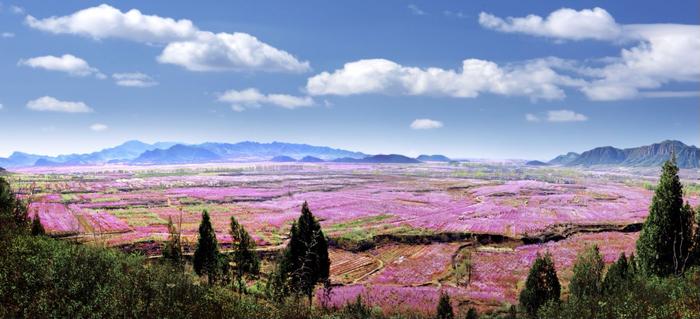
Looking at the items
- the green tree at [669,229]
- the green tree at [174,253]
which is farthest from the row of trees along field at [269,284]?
the green tree at [174,253]

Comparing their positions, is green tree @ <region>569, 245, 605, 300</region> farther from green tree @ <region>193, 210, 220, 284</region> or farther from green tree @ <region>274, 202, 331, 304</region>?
green tree @ <region>193, 210, 220, 284</region>

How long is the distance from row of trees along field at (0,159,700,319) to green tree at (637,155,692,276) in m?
0.05

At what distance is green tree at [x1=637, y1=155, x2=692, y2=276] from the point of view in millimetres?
24797

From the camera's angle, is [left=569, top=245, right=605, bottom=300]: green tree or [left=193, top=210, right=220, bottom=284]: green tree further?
[left=193, top=210, right=220, bottom=284]: green tree

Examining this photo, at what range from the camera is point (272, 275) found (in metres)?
35.7

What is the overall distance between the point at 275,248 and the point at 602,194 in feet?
323

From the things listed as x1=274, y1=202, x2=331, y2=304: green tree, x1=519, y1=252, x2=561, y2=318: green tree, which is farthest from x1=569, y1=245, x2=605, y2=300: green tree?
x1=274, y1=202, x2=331, y2=304: green tree

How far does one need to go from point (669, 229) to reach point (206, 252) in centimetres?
3100

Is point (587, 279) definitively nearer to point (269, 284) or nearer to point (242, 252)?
point (269, 284)

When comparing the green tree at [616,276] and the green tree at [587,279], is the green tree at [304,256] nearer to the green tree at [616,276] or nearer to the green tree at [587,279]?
the green tree at [587,279]

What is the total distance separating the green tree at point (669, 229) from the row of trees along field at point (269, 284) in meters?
0.05

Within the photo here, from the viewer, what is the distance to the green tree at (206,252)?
34.8 metres

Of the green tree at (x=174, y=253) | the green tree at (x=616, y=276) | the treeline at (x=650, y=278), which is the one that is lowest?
the green tree at (x=174, y=253)

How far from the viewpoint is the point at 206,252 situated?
115ft
